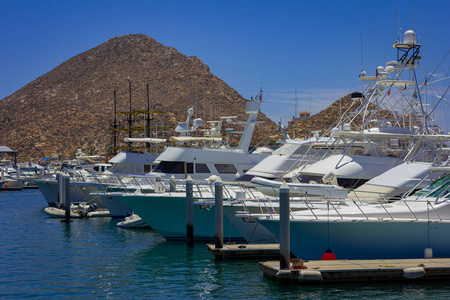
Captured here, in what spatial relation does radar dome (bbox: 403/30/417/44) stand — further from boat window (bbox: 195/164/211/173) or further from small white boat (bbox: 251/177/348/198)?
boat window (bbox: 195/164/211/173)

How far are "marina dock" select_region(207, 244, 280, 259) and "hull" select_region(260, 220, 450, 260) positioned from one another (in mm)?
2618

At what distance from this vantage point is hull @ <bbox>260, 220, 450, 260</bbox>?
15.2 meters

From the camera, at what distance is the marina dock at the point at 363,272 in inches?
547

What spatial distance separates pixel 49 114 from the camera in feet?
419

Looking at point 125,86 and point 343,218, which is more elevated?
point 125,86

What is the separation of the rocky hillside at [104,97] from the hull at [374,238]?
8098cm

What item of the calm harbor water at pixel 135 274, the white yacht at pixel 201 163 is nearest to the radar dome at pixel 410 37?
the white yacht at pixel 201 163

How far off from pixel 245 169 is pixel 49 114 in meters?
103

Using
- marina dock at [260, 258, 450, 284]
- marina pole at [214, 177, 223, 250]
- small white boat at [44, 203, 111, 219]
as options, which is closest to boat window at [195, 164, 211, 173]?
small white boat at [44, 203, 111, 219]

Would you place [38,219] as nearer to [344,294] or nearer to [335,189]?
[335,189]

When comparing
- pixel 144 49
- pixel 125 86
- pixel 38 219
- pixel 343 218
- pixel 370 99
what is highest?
pixel 144 49

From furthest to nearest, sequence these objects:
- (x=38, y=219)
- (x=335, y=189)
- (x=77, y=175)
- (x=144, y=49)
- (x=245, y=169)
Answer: (x=144, y=49), (x=77, y=175), (x=245, y=169), (x=38, y=219), (x=335, y=189)

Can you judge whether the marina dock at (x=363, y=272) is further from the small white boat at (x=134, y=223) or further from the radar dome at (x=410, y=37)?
the radar dome at (x=410, y=37)

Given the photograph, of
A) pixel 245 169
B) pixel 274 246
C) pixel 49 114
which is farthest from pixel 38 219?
pixel 49 114
